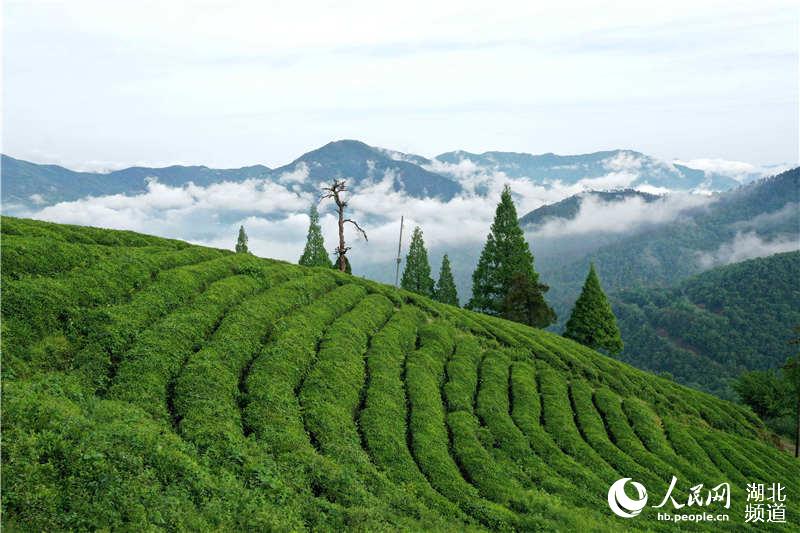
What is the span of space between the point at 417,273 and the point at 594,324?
2930 centimetres

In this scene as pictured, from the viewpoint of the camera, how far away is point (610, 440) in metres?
29.1

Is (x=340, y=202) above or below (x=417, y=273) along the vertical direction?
above

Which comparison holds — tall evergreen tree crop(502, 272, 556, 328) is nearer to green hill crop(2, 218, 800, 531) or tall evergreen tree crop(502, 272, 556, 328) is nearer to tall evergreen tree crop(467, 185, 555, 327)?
tall evergreen tree crop(467, 185, 555, 327)

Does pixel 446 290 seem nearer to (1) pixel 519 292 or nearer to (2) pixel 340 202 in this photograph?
(1) pixel 519 292

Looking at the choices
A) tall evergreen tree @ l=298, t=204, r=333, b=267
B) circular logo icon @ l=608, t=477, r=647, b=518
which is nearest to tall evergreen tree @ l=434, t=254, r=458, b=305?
tall evergreen tree @ l=298, t=204, r=333, b=267

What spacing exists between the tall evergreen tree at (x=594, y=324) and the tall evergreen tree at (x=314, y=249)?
37637mm

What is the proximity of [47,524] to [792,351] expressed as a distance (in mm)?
222906

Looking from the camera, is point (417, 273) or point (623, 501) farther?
point (417, 273)

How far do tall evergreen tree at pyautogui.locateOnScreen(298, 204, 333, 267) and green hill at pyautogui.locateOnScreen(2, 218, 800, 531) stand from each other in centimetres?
4539

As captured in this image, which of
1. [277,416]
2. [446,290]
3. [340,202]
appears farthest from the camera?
[446,290]

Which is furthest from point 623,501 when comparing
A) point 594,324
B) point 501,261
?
point 501,261

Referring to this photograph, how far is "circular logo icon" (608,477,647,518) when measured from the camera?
69.8ft

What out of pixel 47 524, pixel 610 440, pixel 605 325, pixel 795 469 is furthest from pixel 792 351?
pixel 47 524

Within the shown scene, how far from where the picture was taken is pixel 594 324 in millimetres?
60750
